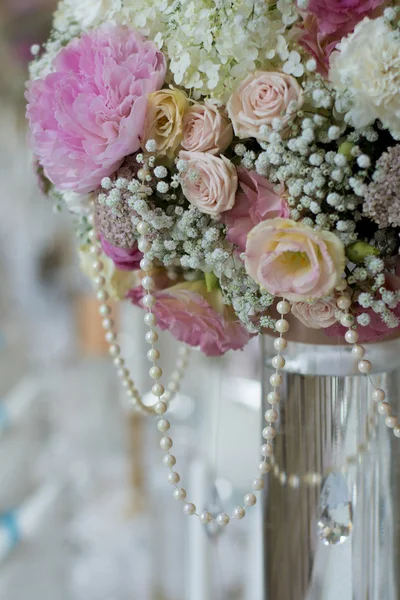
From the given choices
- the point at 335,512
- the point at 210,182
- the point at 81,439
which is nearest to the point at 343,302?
the point at 210,182

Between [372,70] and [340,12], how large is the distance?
0.05 m

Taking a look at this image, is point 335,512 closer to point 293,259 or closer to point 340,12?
point 293,259

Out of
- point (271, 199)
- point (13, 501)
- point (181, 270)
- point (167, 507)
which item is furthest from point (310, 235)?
point (13, 501)

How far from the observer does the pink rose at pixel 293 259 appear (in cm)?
43

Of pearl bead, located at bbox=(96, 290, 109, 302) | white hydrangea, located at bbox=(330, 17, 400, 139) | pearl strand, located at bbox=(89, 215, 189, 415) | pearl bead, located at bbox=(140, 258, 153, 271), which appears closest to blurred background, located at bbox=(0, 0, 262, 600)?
pearl strand, located at bbox=(89, 215, 189, 415)

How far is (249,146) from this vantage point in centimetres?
48

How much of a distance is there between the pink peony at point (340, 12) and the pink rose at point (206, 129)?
0.29ft

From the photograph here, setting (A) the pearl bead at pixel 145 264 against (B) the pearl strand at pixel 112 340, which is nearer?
(A) the pearl bead at pixel 145 264

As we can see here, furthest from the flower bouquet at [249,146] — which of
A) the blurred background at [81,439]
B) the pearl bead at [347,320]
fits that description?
the blurred background at [81,439]

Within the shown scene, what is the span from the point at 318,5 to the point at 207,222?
0.16 m

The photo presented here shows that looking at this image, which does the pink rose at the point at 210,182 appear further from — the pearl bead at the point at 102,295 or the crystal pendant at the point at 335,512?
the crystal pendant at the point at 335,512

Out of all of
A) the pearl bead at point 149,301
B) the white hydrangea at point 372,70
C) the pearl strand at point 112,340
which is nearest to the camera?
the white hydrangea at point 372,70

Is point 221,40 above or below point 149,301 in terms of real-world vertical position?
above

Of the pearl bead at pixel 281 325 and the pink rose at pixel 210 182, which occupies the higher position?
the pink rose at pixel 210 182
